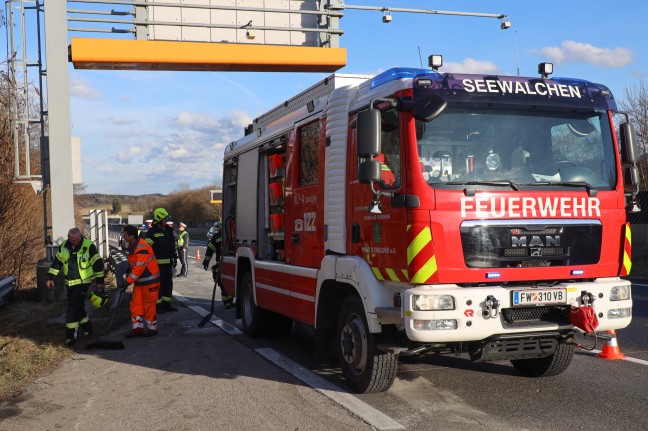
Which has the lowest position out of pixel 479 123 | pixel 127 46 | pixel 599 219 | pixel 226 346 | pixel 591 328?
pixel 226 346

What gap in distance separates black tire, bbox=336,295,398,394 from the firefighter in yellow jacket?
4.48 m

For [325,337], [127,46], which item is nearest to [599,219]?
[325,337]

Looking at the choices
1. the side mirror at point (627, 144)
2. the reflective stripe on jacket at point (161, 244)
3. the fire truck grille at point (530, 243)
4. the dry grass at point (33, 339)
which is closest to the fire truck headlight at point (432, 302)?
the fire truck grille at point (530, 243)

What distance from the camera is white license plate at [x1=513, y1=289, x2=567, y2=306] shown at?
568 cm

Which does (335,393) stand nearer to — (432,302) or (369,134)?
(432,302)

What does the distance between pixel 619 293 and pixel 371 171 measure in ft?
7.86

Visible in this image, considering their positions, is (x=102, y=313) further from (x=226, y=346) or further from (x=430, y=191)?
(x=430, y=191)

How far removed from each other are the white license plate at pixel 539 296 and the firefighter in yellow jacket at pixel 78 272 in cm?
623

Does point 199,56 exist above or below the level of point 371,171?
above

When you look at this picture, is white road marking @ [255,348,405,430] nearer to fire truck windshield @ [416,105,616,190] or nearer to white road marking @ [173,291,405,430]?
white road marking @ [173,291,405,430]

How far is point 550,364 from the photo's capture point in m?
6.85

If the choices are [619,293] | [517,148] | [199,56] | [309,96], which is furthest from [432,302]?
[199,56]

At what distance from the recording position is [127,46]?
1512 cm

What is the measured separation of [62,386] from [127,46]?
32.2ft
